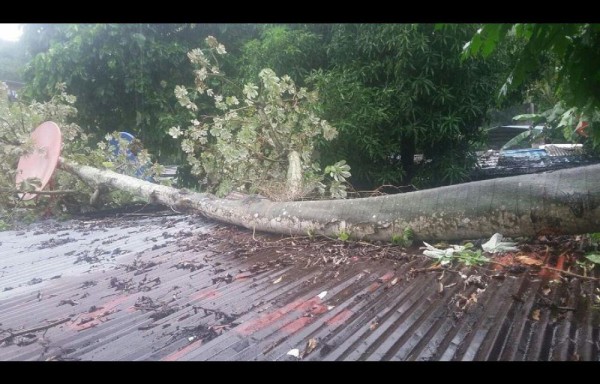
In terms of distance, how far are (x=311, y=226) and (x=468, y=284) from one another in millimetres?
1600

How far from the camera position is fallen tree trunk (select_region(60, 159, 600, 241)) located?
2.24 m

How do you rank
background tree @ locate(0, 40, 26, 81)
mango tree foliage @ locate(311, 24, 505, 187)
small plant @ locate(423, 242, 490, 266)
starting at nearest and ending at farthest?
small plant @ locate(423, 242, 490, 266), mango tree foliage @ locate(311, 24, 505, 187), background tree @ locate(0, 40, 26, 81)

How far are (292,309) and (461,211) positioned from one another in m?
1.45

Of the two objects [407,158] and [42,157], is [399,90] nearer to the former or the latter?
[407,158]

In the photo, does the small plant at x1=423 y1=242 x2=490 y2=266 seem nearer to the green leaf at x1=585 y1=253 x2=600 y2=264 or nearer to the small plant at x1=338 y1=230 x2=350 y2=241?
the green leaf at x1=585 y1=253 x2=600 y2=264

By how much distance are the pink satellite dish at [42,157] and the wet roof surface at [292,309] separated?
3278 millimetres

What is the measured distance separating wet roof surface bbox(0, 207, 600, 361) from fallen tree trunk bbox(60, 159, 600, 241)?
215mm

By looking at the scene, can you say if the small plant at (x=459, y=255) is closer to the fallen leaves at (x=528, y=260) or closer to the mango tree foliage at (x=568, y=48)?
the fallen leaves at (x=528, y=260)

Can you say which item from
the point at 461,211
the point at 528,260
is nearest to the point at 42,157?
the point at 461,211

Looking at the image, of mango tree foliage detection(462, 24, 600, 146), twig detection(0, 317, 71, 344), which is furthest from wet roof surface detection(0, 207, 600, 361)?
mango tree foliage detection(462, 24, 600, 146)

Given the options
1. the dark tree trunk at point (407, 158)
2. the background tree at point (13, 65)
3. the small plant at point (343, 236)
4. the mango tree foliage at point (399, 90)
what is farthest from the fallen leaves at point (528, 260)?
the background tree at point (13, 65)

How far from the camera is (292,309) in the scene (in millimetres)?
1994

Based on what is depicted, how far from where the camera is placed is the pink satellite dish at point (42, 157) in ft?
19.7
